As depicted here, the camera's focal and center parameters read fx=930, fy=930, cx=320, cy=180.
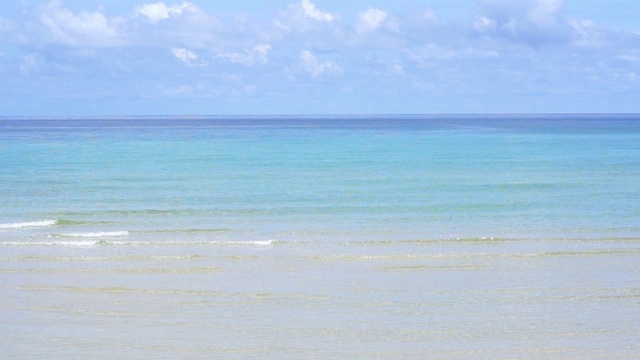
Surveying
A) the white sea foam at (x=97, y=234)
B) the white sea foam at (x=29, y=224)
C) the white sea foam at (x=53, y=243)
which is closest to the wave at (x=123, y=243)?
the white sea foam at (x=53, y=243)

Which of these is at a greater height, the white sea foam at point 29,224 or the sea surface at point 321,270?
the sea surface at point 321,270

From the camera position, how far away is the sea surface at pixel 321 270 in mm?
11258

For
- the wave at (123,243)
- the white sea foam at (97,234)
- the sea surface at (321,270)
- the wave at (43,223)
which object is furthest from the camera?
the wave at (43,223)

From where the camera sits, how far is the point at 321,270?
15.7 metres

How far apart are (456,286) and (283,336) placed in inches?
148

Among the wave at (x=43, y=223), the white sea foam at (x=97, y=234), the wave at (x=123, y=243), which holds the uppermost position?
the wave at (x=123, y=243)

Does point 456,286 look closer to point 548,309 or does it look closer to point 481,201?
point 548,309

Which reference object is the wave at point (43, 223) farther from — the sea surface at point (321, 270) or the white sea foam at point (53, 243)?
the white sea foam at point (53, 243)

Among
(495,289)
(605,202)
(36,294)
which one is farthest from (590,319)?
(605,202)

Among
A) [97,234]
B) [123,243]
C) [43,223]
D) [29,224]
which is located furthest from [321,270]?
[29,224]

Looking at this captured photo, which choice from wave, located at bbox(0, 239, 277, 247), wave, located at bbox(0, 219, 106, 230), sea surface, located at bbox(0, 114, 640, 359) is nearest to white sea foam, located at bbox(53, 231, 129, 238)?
sea surface, located at bbox(0, 114, 640, 359)

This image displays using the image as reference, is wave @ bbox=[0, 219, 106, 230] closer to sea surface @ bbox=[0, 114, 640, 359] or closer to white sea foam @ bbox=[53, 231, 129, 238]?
sea surface @ bbox=[0, 114, 640, 359]

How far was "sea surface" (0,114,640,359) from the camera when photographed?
443 inches

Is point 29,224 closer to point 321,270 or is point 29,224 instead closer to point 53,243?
point 53,243
